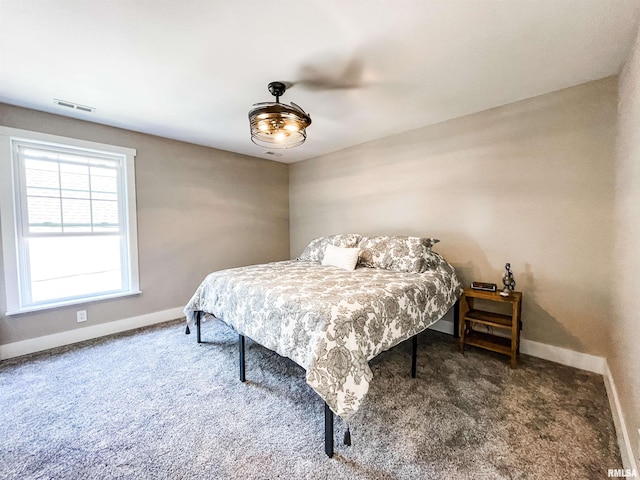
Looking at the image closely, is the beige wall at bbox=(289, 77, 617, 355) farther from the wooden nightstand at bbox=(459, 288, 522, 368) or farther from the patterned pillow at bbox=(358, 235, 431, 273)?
the patterned pillow at bbox=(358, 235, 431, 273)

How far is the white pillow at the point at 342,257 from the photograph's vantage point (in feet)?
9.62

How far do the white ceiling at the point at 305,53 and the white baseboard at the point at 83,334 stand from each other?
2.28 metres

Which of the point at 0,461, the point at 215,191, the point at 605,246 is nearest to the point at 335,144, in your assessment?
the point at 215,191

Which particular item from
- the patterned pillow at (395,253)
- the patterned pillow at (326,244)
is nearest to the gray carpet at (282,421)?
the patterned pillow at (395,253)

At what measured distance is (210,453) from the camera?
1494 millimetres

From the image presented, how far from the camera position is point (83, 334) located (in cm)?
297

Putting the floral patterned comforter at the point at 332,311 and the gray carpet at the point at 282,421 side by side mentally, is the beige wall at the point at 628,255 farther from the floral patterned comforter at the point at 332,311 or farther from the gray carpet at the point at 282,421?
the floral patterned comforter at the point at 332,311

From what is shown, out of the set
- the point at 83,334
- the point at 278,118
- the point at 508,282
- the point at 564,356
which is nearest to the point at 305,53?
the point at 278,118

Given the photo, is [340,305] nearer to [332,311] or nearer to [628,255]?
[332,311]

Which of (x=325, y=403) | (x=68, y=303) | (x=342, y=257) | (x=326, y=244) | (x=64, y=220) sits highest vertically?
(x=64, y=220)

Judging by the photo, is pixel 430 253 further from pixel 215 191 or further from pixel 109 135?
pixel 109 135

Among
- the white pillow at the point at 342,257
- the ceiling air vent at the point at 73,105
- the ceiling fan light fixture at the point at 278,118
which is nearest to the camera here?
the ceiling fan light fixture at the point at 278,118

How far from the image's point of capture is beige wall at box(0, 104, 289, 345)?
2.80 meters

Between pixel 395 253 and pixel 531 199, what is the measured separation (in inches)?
52.3
